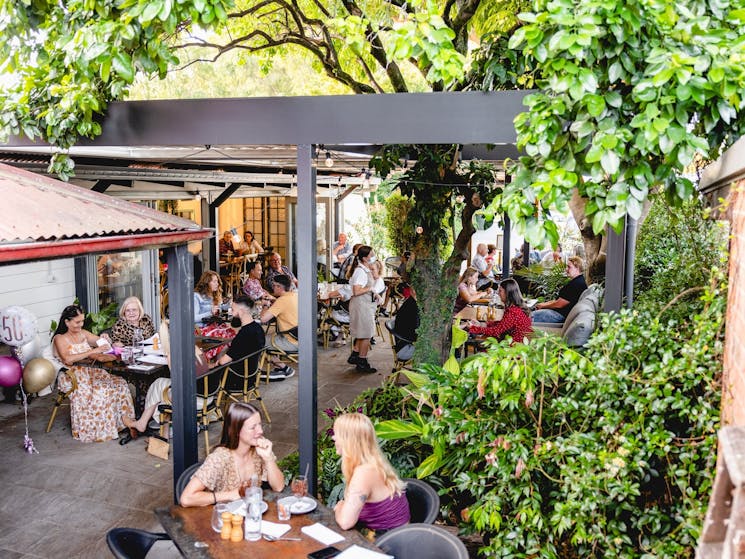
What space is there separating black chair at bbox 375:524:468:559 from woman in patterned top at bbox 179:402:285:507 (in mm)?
901

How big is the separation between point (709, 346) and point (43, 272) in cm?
772

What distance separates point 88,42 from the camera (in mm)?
4441

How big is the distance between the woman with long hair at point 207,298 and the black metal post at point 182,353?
4.04 m

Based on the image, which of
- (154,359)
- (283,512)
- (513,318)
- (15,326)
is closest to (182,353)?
(283,512)

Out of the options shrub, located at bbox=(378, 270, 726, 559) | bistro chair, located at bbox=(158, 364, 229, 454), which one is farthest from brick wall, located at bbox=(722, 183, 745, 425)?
bistro chair, located at bbox=(158, 364, 229, 454)

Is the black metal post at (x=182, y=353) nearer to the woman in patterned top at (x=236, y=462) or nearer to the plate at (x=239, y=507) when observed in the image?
the woman in patterned top at (x=236, y=462)

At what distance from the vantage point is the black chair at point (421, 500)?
409 centimetres

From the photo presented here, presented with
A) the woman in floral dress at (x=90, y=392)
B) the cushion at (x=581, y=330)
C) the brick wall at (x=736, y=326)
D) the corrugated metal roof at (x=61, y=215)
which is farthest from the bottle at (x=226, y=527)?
the woman in floral dress at (x=90, y=392)

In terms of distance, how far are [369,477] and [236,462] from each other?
851 millimetres

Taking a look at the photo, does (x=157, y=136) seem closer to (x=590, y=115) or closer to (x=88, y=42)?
(x=88, y=42)

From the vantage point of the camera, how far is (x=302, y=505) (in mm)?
3881

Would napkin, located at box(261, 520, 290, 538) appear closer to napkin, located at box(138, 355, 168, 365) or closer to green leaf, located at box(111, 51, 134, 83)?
green leaf, located at box(111, 51, 134, 83)

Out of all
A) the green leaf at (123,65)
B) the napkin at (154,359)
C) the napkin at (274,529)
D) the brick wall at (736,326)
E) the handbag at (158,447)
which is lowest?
the handbag at (158,447)

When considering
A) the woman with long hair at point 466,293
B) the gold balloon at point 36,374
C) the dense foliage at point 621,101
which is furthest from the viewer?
the woman with long hair at point 466,293
